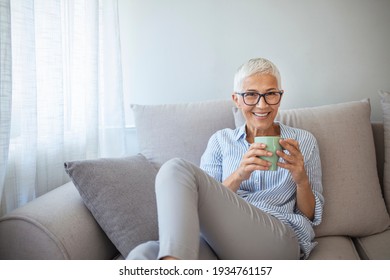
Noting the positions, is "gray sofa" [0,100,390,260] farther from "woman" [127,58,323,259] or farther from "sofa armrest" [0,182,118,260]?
"woman" [127,58,323,259]

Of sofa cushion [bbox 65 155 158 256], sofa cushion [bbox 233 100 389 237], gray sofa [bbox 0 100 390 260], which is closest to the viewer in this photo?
gray sofa [bbox 0 100 390 260]

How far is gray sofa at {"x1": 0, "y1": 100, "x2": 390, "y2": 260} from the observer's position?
116 centimetres

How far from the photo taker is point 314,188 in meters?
1.44

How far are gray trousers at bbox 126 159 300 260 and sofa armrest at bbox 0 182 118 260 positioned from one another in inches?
8.2

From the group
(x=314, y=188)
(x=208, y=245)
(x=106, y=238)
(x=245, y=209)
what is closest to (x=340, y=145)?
(x=314, y=188)

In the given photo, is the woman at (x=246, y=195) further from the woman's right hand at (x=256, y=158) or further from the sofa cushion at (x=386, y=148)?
the sofa cushion at (x=386, y=148)

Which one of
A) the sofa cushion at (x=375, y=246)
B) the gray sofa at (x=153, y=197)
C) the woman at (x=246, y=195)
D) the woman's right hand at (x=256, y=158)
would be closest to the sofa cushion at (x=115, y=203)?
the gray sofa at (x=153, y=197)

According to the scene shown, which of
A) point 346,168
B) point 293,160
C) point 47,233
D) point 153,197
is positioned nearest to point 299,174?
point 293,160

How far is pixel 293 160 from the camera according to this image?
1.27 m

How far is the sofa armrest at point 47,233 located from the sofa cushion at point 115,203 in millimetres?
62

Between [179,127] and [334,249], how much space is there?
0.81 m

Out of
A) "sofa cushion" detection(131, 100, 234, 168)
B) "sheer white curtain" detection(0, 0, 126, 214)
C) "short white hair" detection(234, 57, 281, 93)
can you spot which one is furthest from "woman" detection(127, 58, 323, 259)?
"sheer white curtain" detection(0, 0, 126, 214)

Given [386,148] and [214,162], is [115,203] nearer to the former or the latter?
[214,162]

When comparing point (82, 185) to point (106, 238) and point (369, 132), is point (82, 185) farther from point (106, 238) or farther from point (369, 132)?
point (369, 132)
